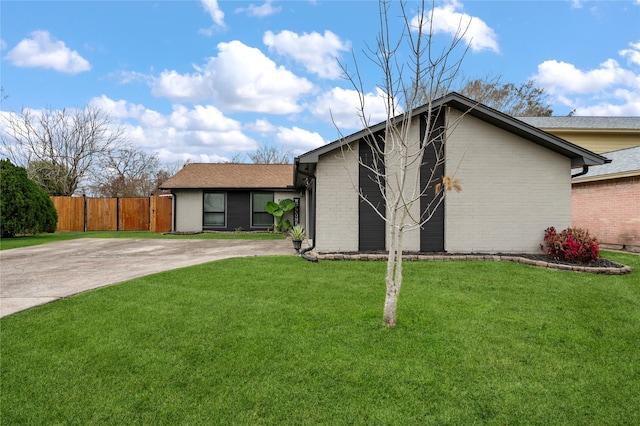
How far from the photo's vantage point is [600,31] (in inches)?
458

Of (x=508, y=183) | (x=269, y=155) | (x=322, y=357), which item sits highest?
(x=269, y=155)

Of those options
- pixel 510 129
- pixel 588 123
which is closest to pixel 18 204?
pixel 510 129

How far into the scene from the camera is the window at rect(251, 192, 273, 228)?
60.5 feet

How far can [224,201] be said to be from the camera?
722 inches

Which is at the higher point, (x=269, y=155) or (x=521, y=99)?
(x=521, y=99)

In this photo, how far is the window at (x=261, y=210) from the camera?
18453 millimetres

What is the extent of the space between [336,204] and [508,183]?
4.51 m

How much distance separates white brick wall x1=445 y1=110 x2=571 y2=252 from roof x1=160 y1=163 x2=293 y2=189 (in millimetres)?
→ 10182

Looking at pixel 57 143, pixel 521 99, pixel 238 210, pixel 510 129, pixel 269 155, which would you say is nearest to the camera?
pixel 510 129

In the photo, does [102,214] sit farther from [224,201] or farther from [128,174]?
[128,174]

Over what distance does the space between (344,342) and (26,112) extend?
30978mm

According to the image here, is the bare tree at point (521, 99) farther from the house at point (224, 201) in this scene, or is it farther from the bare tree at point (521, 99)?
the house at point (224, 201)

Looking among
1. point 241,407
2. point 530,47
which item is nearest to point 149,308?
point 241,407

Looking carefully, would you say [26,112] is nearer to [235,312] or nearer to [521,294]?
[235,312]
